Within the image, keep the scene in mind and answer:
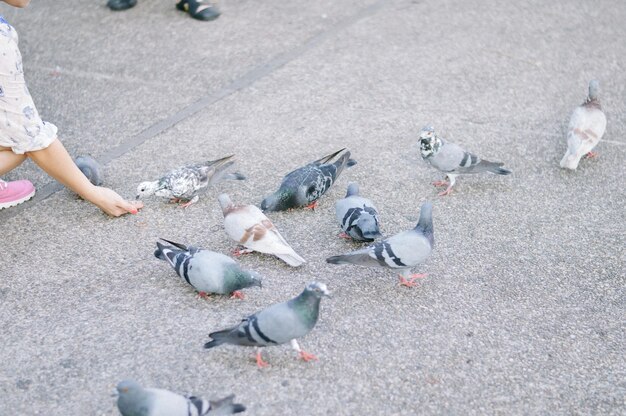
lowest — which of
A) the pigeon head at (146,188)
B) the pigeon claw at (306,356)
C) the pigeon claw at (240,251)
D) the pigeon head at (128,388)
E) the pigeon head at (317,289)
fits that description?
the pigeon claw at (240,251)

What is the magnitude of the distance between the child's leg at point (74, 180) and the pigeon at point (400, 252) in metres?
1.46

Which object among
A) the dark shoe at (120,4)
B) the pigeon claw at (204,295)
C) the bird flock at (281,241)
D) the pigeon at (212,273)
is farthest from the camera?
the dark shoe at (120,4)

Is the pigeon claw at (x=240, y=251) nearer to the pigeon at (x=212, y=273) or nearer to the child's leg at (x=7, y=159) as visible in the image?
the pigeon at (x=212, y=273)

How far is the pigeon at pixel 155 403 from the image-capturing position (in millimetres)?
2703

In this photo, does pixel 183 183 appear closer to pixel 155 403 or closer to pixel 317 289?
pixel 317 289

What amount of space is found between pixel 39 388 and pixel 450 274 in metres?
2.13

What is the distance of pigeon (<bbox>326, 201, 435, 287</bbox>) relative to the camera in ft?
11.6

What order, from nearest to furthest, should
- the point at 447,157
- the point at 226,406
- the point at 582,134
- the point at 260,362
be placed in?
the point at 226,406 → the point at 260,362 → the point at 447,157 → the point at 582,134

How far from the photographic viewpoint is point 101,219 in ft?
14.1

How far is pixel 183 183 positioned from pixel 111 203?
0.44 metres

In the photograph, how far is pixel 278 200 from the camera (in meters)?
4.27

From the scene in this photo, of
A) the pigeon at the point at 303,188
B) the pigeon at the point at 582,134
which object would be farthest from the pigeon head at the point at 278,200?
the pigeon at the point at 582,134

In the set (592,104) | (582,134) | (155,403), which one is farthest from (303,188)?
(592,104)

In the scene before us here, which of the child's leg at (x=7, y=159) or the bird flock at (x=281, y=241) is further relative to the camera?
the child's leg at (x=7, y=159)
